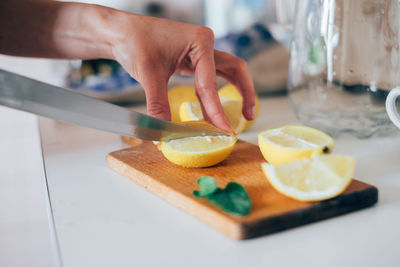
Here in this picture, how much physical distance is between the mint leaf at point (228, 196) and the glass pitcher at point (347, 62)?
0.44 meters

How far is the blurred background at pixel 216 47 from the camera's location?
1.55 metres

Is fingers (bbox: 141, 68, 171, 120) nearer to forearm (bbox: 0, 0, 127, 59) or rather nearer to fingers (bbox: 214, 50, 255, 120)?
forearm (bbox: 0, 0, 127, 59)

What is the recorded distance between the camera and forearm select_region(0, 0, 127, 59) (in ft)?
3.19

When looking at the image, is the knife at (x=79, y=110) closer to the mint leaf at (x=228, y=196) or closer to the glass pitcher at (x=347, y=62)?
the mint leaf at (x=228, y=196)

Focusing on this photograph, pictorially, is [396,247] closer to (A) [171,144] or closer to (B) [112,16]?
(A) [171,144]

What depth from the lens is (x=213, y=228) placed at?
1.94 ft

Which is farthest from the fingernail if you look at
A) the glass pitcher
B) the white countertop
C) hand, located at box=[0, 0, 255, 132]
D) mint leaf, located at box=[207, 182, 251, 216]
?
mint leaf, located at box=[207, 182, 251, 216]

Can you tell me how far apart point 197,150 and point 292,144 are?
0.17 metres

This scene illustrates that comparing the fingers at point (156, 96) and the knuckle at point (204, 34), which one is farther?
the knuckle at point (204, 34)

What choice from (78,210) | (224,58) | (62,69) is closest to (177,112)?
(224,58)

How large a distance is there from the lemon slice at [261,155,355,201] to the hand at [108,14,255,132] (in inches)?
10.0

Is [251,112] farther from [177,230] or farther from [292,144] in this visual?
[177,230]

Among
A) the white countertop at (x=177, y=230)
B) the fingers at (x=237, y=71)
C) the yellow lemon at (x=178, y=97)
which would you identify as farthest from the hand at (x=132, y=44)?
the white countertop at (x=177, y=230)

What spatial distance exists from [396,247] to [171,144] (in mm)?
410
